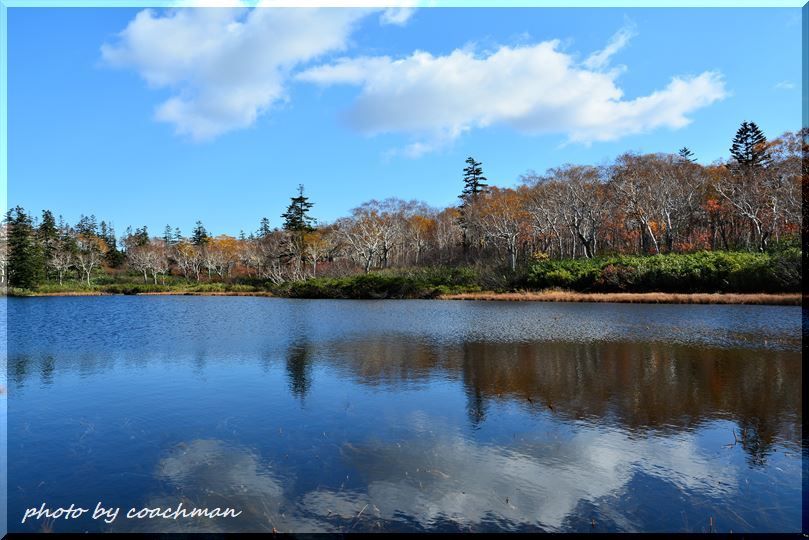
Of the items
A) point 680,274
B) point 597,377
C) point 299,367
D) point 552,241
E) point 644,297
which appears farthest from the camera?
point 552,241

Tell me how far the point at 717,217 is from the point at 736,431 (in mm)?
61216

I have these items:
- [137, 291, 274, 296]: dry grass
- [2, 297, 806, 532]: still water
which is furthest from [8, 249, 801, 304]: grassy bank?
[2, 297, 806, 532]: still water

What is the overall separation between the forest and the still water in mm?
22675

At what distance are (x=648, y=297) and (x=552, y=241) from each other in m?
40.1

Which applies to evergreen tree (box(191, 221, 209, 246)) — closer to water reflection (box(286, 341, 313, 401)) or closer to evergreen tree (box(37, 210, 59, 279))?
evergreen tree (box(37, 210, 59, 279))

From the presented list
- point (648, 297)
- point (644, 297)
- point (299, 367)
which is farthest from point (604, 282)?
point (299, 367)

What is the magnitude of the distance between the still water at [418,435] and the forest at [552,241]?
74.4 ft

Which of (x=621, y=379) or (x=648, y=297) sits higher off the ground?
(x=648, y=297)

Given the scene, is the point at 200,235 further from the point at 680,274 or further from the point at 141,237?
the point at 680,274

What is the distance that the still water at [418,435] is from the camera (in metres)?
5.83

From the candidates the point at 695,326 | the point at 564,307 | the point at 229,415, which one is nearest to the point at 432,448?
the point at 229,415

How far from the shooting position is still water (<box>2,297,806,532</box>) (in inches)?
229

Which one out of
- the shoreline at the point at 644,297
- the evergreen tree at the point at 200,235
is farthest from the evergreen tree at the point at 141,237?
the shoreline at the point at 644,297

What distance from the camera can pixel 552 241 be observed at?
7481 cm
